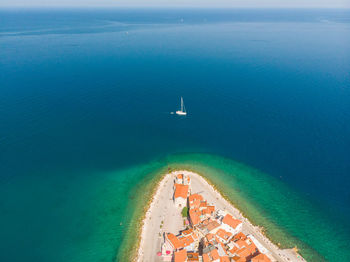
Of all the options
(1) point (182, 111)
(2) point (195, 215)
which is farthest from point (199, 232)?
(1) point (182, 111)

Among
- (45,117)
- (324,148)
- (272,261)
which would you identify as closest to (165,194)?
(272,261)

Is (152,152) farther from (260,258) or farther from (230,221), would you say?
(260,258)

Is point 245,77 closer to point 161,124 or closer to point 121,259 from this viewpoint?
point 161,124

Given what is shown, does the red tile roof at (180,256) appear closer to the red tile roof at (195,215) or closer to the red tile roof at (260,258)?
the red tile roof at (195,215)

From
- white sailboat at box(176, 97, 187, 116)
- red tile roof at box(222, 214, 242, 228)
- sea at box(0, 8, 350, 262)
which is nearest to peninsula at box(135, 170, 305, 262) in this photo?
red tile roof at box(222, 214, 242, 228)

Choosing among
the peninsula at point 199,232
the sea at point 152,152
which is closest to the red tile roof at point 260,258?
the peninsula at point 199,232
